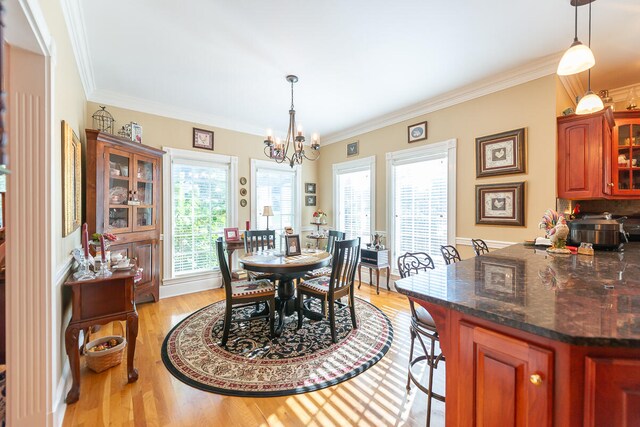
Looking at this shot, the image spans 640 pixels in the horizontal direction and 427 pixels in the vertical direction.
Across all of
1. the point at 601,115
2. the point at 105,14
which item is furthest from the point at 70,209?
the point at 601,115

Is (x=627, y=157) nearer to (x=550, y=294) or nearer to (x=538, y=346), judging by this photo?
(x=550, y=294)

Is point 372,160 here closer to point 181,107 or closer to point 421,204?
point 421,204

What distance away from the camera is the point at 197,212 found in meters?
4.32

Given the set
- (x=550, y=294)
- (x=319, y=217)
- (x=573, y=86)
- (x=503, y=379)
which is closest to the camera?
Answer: (x=503, y=379)

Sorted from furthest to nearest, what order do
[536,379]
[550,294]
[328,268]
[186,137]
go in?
[186,137] < [328,268] < [550,294] < [536,379]

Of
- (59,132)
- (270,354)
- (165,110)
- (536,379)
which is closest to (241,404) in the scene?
(270,354)

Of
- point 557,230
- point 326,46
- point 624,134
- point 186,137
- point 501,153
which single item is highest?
point 326,46

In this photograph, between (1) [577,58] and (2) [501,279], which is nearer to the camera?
(2) [501,279]

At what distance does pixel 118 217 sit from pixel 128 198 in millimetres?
255

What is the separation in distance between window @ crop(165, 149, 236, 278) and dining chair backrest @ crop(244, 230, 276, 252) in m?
0.90

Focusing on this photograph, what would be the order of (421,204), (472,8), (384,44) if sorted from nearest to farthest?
(472,8) → (384,44) → (421,204)

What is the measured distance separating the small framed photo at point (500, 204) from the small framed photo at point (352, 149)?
2234 millimetres

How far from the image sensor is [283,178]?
17.5 feet

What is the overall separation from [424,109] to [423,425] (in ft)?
12.0
